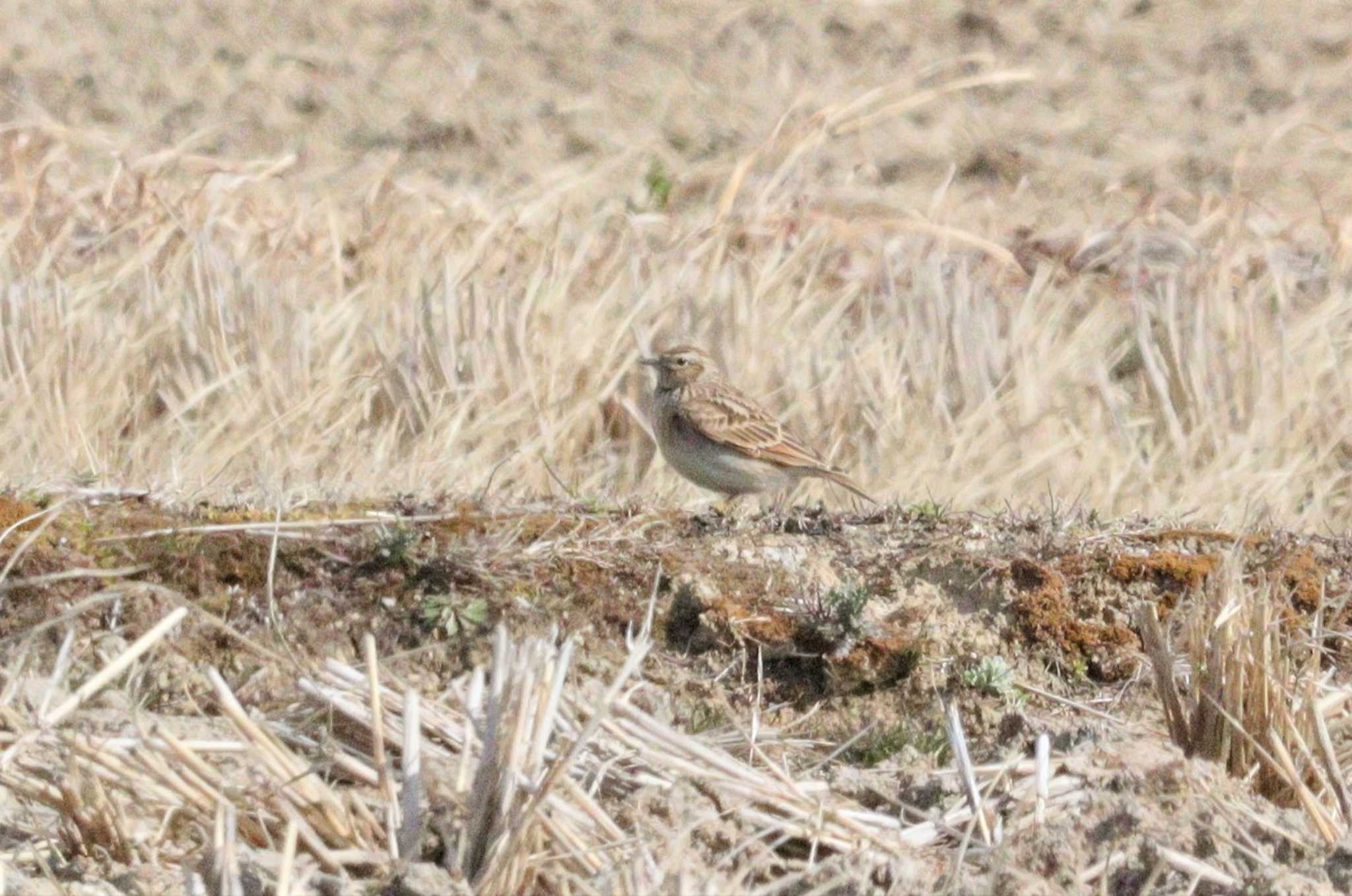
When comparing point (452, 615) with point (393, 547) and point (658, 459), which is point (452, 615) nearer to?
point (393, 547)

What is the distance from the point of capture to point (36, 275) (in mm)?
9039

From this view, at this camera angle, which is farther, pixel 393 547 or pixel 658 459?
pixel 658 459

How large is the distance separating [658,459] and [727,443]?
130cm

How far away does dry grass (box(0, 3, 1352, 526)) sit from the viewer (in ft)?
27.1

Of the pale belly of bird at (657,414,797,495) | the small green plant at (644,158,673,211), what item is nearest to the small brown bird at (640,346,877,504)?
the pale belly of bird at (657,414,797,495)

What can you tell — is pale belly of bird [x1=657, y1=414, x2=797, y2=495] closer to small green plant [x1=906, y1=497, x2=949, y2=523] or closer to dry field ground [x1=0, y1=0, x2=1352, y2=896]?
dry field ground [x1=0, y1=0, x2=1352, y2=896]

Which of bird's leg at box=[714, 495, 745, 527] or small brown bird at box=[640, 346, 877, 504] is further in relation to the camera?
small brown bird at box=[640, 346, 877, 504]

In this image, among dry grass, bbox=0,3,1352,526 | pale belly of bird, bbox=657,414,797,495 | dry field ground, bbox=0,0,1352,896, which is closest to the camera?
dry field ground, bbox=0,0,1352,896

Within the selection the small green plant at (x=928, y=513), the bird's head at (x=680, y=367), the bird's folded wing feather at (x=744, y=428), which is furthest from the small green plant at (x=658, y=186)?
the small green plant at (x=928, y=513)

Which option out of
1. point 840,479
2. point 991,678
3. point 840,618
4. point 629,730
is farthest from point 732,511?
point 629,730

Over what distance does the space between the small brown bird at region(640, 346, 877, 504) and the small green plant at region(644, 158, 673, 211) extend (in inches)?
202

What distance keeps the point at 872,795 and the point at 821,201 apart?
326 inches

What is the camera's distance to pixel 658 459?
28.0 feet

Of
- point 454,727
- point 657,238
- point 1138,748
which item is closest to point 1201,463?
point 657,238
